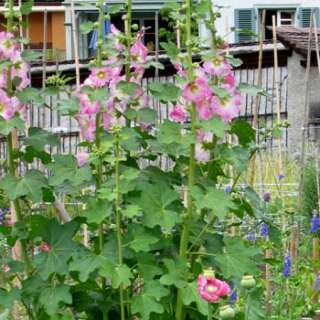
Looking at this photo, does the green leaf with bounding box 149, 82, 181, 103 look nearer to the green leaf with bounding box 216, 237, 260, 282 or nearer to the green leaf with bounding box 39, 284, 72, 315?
the green leaf with bounding box 216, 237, 260, 282

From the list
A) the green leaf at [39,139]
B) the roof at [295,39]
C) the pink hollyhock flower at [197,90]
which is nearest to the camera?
the pink hollyhock flower at [197,90]

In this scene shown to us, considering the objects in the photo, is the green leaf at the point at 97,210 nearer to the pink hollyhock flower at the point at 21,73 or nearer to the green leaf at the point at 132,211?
the green leaf at the point at 132,211

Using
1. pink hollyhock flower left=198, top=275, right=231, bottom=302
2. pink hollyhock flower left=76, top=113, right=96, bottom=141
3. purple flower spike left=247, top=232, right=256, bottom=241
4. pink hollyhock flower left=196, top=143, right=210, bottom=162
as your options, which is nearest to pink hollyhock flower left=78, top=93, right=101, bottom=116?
pink hollyhock flower left=76, top=113, right=96, bottom=141

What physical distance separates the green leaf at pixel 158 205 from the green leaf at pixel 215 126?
0.17 m

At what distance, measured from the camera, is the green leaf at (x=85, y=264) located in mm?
2307

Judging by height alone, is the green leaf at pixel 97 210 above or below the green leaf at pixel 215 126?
below

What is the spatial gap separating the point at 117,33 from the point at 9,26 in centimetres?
27

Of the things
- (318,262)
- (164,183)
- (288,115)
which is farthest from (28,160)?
(288,115)

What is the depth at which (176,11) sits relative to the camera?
8.09ft

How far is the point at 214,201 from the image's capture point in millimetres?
2305

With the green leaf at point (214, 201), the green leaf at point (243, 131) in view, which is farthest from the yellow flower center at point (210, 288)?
the green leaf at point (243, 131)

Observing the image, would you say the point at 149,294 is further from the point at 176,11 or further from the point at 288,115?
the point at 288,115

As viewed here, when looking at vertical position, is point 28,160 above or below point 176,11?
below

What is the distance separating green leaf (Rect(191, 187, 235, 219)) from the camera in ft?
7.48
